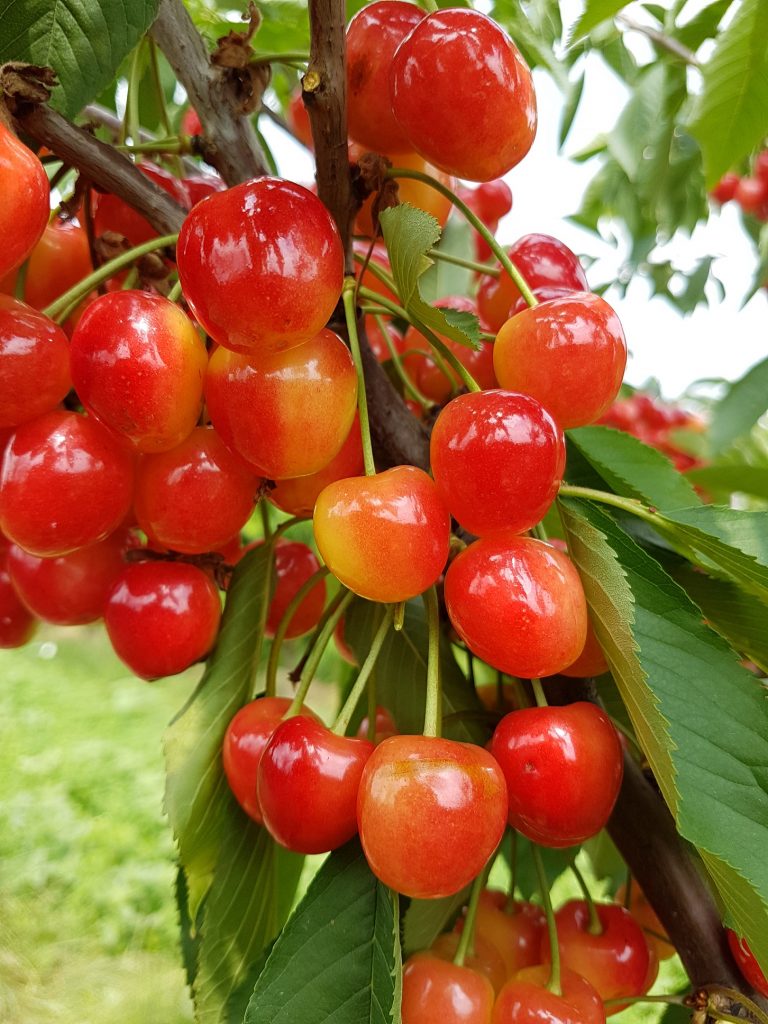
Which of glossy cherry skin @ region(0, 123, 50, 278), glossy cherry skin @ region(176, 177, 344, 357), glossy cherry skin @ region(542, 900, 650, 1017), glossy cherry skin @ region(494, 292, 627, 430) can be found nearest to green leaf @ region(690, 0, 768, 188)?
glossy cherry skin @ region(494, 292, 627, 430)

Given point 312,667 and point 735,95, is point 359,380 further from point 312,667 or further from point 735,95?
point 735,95

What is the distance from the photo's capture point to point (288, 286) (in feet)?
1.57

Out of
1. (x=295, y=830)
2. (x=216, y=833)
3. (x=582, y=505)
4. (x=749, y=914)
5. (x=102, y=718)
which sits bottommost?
(x=102, y=718)

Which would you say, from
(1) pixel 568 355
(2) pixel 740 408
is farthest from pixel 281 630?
(2) pixel 740 408

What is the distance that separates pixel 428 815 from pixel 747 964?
32cm

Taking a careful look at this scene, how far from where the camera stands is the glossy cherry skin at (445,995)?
59 cm

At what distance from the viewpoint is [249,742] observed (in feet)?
2.03

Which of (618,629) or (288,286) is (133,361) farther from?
(618,629)

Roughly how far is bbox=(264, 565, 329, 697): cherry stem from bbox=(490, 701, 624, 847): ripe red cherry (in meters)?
0.20

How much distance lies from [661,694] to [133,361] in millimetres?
385

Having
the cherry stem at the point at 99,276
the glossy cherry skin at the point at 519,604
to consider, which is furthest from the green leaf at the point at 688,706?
the cherry stem at the point at 99,276

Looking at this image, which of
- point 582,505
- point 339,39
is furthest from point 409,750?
point 339,39

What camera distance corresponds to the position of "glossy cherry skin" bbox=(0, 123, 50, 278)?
484mm

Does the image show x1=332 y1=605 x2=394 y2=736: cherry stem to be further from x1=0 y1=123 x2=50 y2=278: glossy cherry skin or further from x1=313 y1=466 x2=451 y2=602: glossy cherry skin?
x1=0 y1=123 x2=50 y2=278: glossy cherry skin
